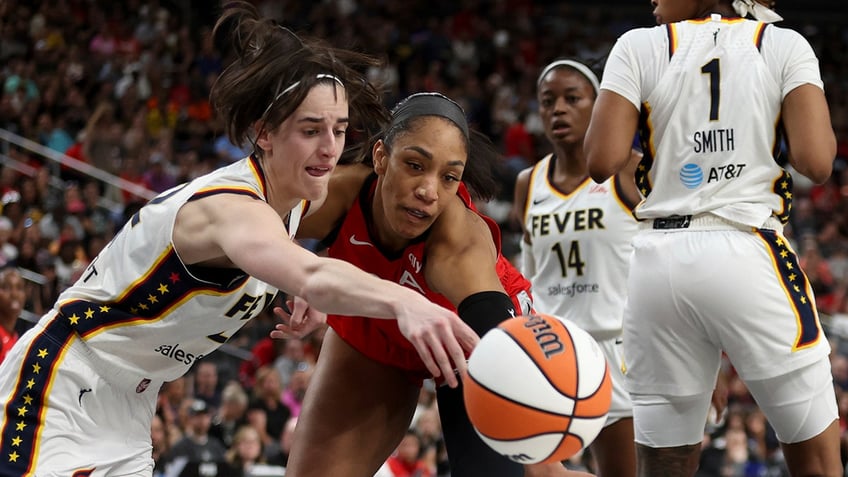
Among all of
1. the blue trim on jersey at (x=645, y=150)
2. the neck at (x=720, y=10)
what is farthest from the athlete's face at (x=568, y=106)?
the blue trim on jersey at (x=645, y=150)

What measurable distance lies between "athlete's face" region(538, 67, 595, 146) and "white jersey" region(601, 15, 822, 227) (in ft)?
6.03

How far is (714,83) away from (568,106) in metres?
2.03

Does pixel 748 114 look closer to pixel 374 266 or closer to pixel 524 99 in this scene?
pixel 374 266

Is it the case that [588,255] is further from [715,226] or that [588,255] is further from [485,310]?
[485,310]

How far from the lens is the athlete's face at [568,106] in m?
5.80

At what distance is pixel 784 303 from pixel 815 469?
0.58 metres

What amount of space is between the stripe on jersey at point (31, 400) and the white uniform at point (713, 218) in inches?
78.4

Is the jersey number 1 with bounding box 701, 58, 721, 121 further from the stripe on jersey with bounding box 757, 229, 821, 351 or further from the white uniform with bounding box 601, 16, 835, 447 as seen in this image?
the stripe on jersey with bounding box 757, 229, 821, 351

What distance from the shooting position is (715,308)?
3.70 m

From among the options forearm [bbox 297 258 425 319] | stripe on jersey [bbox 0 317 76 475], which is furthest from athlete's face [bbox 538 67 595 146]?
forearm [bbox 297 258 425 319]

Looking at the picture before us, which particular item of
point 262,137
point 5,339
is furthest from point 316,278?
point 5,339

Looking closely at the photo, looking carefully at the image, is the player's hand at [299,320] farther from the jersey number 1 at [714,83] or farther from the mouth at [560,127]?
the mouth at [560,127]

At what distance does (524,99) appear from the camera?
16.3m

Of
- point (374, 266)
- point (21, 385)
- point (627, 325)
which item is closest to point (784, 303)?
point (627, 325)
